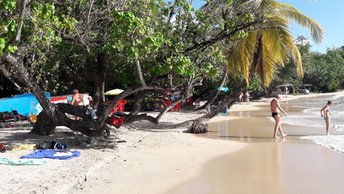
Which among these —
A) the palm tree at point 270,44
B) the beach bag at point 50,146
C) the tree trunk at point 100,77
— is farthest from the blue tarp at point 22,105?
the palm tree at point 270,44

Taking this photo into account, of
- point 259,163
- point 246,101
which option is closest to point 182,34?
point 259,163

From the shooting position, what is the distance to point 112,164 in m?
9.07

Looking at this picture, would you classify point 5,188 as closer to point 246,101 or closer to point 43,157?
point 43,157

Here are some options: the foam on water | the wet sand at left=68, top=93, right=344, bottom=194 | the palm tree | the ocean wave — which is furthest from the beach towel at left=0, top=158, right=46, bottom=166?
the foam on water

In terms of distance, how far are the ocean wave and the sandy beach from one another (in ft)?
1.17

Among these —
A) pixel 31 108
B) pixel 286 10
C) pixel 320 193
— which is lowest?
pixel 320 193

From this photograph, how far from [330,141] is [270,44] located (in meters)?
5.10

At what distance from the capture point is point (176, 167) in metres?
9.17

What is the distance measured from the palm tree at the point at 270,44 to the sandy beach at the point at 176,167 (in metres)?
4.73

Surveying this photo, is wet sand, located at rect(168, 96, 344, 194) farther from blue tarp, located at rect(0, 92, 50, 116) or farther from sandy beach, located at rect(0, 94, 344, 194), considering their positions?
blue tarp, located at rect(0, 92, 50, 116)

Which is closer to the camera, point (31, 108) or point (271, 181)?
point (271, 181)

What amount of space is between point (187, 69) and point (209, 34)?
1.61 meters

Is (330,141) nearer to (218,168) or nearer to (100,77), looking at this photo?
(218,168)

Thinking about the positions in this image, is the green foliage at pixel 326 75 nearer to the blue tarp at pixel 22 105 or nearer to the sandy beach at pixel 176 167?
the blue tarp at pixel 22 105
